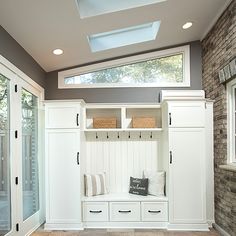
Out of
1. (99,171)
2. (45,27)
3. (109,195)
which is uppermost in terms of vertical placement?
(45,27)

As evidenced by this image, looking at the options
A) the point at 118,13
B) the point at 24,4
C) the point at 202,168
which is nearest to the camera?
the point at 24,4

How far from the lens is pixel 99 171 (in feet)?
16.7

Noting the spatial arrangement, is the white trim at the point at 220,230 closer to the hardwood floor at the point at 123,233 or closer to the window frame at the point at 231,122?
the hardwood floor at the point at 123,233

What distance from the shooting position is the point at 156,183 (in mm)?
4691

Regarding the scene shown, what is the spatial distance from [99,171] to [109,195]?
49cm

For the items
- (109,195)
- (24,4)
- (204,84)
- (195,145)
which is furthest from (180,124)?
(24,4)

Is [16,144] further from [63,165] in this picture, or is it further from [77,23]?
[77,23]

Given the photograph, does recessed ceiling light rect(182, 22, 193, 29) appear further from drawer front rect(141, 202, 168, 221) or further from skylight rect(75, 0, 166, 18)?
drawer front rect(141, 202, 168, 221)

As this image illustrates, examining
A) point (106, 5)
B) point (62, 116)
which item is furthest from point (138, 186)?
point (106, 5)

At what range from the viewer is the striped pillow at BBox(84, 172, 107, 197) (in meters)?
4.70

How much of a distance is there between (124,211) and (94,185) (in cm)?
64

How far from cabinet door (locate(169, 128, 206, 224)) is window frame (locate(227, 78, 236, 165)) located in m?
0.45

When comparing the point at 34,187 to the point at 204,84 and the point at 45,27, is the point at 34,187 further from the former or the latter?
the point at 204,84

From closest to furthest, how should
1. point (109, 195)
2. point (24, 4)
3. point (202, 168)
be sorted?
point (24, 4) < point (202, 168) < point (109, 195)
